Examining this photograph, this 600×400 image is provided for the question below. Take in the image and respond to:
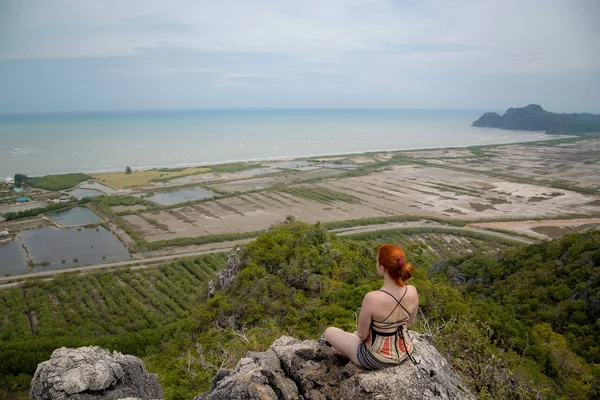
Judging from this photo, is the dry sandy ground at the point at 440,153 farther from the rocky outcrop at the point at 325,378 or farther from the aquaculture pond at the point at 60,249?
the rocky outcrop at the point at 325,378

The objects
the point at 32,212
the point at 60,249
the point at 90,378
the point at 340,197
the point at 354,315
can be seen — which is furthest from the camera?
the point at 340,197

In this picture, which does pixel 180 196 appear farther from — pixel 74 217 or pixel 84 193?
pixel 84 193

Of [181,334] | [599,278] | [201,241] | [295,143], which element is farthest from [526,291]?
[295,143]

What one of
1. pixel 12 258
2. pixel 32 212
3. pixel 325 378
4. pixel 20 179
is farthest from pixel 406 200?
pixel 20 179

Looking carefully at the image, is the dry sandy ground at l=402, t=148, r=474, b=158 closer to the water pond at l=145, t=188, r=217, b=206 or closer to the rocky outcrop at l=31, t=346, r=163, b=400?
the water pond at l=145, t=188, r=217, b=206

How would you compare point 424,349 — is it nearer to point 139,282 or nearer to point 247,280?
point 247,280

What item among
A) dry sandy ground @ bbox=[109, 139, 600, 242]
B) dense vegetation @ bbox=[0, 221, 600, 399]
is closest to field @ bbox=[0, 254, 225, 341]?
dense vegetation @ bbox=[0, 221, 600, 399]
